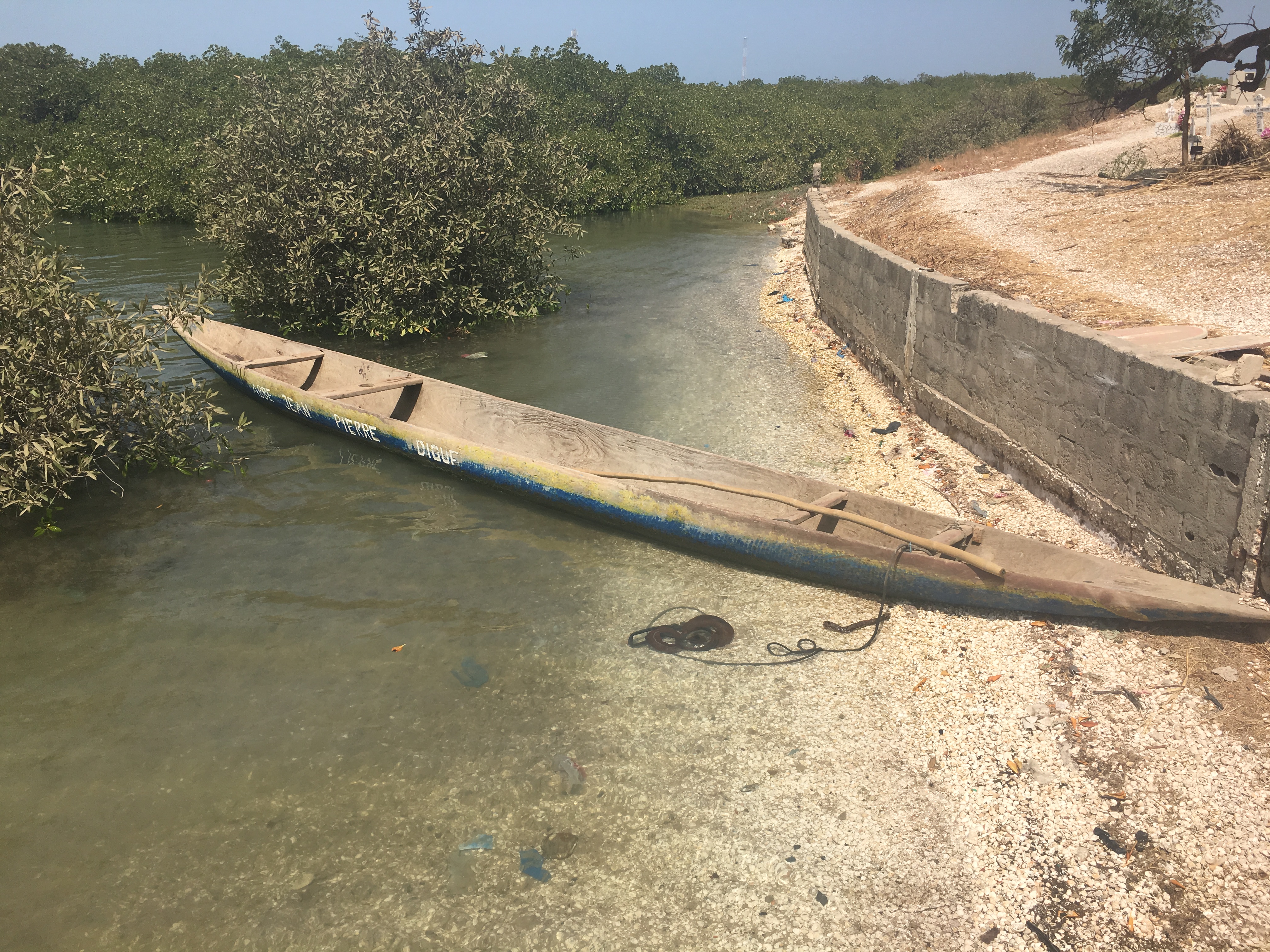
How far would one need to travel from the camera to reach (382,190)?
36.4 feet

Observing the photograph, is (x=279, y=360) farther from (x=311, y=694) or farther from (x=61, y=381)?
(x=311, y=694)

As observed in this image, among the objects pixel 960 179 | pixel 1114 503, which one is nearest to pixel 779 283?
pixel 960 179

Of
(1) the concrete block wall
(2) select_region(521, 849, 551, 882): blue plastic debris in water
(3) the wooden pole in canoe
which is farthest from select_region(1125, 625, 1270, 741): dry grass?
(2) select_region(521, 849, 551, 882): blue plastic debris in water

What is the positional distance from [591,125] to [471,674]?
31.6 metres

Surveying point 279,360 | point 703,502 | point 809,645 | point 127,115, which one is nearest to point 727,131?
point 127,115

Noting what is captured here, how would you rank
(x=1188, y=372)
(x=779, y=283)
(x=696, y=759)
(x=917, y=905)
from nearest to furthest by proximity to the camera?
(x=917, y=905)
(x=696, y=759)
(x=1188, y=372)
(x=779, y=283)

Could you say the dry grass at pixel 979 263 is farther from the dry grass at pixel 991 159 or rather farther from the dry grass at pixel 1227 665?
the dry grass at pixel 991 159

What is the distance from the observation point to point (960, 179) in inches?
702

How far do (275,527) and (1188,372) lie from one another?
6.35 metres

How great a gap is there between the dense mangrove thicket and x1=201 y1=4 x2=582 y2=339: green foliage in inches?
453

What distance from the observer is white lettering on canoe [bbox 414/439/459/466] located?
6.99m

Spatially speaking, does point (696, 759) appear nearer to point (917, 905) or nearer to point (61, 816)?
point (917, 905)

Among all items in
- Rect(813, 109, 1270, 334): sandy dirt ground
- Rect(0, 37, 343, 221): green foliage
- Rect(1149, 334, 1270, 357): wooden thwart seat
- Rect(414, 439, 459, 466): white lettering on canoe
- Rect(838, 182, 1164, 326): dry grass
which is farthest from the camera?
Rect(0, 37, 343, 221): green foliage

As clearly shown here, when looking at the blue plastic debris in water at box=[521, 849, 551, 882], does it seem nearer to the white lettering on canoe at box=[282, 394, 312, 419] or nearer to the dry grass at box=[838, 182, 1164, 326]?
the white lettering on canoe at box=[282, 394, 312, 419]
